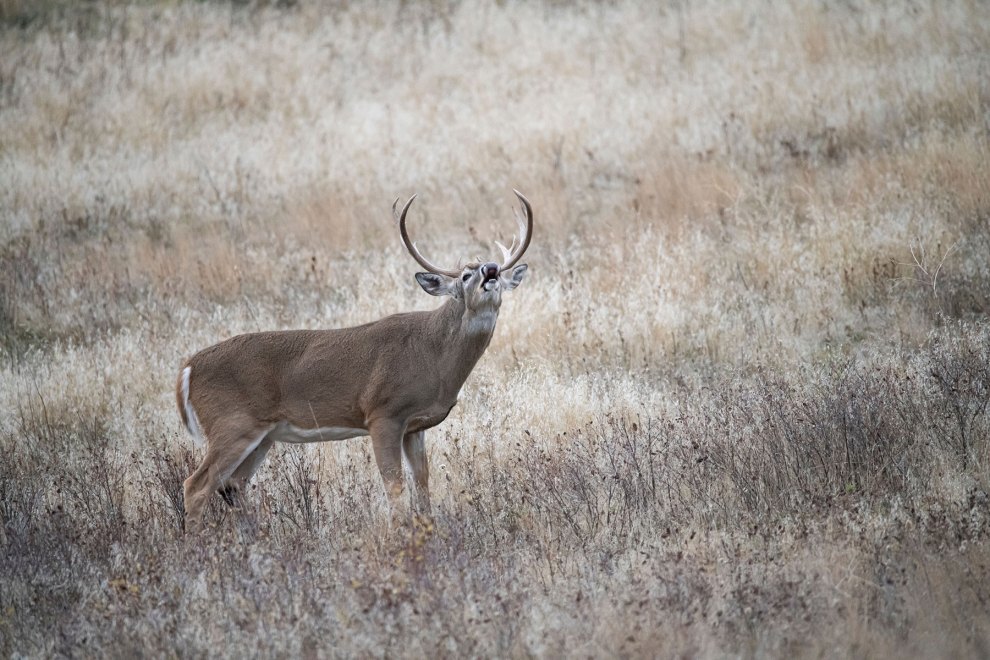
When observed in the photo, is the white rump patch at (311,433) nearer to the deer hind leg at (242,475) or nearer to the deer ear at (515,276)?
the deer hind leg at (242,475)

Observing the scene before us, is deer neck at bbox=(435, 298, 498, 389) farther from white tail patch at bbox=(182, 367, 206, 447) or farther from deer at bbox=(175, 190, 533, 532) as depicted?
white tail patch at bbox=(182, 367, 206, 447)

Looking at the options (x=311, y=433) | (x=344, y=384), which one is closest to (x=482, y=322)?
(x=344, y=384)

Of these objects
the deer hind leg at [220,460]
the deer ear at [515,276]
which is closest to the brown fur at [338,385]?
the deer hind leg at [220,460]

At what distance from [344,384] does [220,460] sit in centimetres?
83

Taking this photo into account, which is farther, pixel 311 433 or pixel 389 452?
pixel 311 433

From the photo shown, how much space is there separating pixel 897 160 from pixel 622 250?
3.09 metres

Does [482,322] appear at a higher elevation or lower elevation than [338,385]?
higher

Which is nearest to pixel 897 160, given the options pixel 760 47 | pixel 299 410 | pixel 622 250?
pixel 622 250

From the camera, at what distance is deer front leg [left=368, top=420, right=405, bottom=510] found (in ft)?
21.2

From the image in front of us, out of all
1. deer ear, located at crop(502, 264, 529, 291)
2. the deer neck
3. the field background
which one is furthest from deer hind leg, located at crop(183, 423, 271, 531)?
deer ear, located at crop(502, 264, 529, 291)

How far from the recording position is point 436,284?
6848mm

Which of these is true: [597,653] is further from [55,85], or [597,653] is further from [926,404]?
[55,85]

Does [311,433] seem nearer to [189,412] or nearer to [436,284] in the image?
[189,412]

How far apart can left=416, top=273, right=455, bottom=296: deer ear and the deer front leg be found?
83cm
